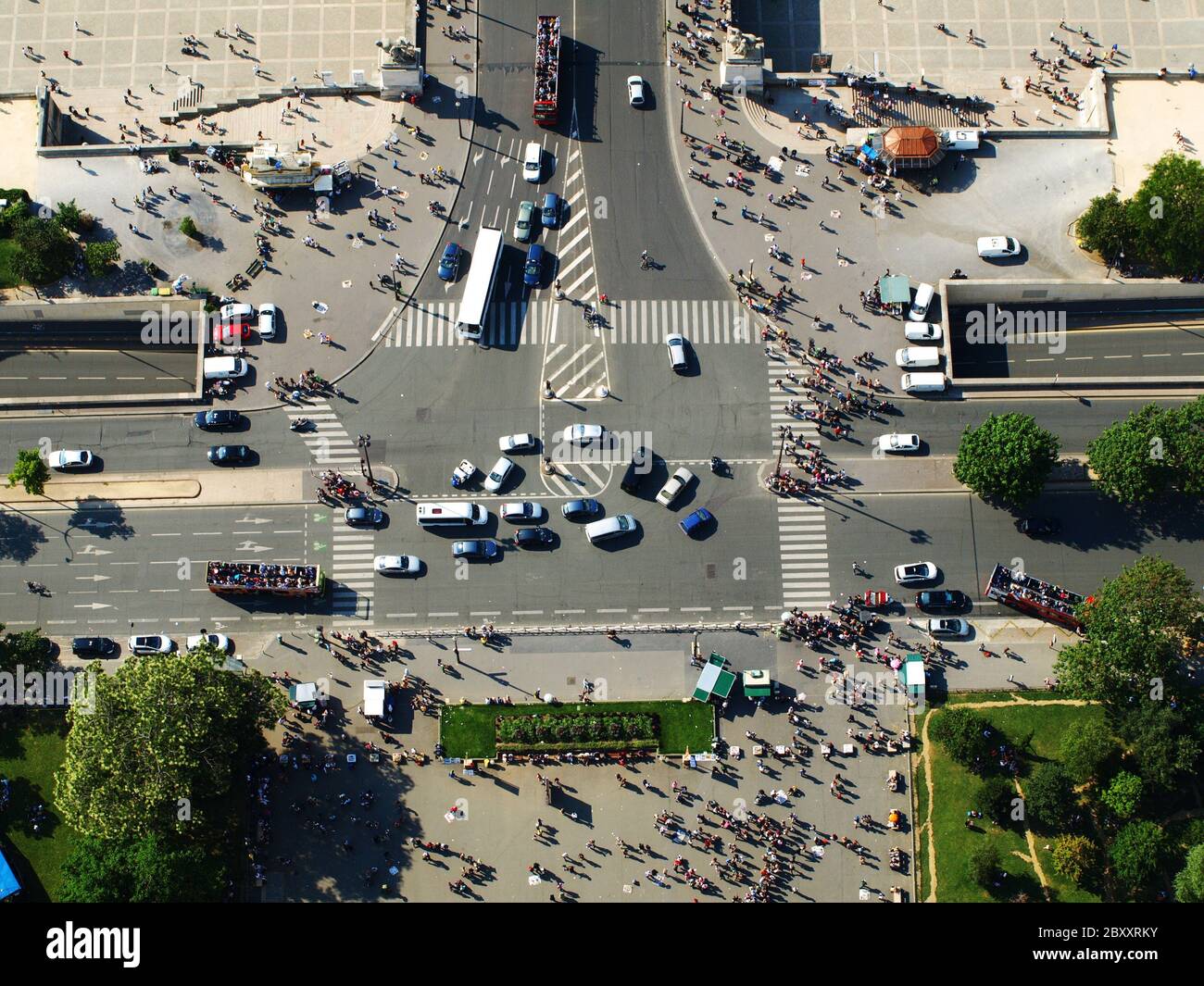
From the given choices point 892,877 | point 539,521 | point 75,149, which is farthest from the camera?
point 75,149

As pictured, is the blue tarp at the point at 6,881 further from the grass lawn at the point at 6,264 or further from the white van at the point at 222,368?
the grass lawn at the point at 6,264

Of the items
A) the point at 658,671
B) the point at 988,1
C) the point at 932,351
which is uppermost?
the point at 988,1

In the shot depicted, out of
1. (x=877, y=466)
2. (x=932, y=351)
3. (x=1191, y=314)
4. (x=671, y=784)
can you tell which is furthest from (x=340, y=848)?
(x=1191, y=314)

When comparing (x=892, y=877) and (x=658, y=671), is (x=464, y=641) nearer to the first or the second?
(x=658, y=671)

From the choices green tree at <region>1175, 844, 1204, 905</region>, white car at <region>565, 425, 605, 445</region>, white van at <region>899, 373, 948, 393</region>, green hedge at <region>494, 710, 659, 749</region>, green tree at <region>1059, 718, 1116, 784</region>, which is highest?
white van at <region>899, 373, 948, 393</region>

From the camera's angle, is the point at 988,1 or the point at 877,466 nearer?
the point at 877,466

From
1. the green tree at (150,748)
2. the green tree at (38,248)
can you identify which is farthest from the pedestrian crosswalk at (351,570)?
the green tree at (38,248)

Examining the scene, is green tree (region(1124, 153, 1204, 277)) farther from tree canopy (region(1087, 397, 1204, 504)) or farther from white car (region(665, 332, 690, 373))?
white car (region(665, 332, 690, 373))

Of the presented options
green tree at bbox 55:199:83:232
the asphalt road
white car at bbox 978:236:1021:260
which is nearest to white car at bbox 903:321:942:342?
white car at bbox 978:236:1021:260
